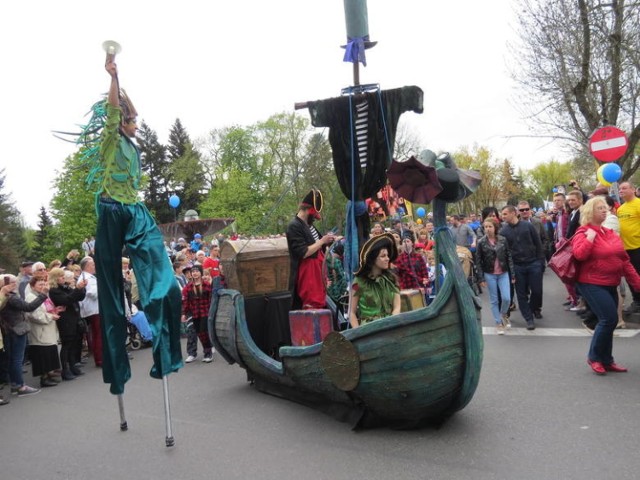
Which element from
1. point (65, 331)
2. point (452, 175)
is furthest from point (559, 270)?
point (65, 331)

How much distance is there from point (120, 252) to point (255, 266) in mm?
2258

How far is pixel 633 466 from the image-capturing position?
334cm

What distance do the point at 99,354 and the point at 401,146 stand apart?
3024cm

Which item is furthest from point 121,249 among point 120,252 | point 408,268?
point 408,268

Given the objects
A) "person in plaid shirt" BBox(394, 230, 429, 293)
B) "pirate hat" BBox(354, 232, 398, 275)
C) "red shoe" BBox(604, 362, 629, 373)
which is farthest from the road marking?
"pirate hat" BBox(354, 232, 398, 275)

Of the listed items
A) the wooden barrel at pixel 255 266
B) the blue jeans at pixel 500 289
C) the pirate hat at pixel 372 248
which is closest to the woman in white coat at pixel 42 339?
the wooden barrel at pixel 255 266

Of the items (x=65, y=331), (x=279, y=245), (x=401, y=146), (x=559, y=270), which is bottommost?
(x=65, y=331)

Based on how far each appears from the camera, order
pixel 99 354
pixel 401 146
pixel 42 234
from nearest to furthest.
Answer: pixel 99 354 < pixel 401 146 < pixel 42 234

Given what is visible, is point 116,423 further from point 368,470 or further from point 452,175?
point 452,175

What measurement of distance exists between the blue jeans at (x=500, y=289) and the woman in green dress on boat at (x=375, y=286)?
12.5 ft

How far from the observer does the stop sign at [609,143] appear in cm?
767

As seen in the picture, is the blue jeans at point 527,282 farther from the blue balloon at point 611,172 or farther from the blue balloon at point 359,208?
the blue balloon at point 359,208

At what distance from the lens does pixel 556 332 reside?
7.67m

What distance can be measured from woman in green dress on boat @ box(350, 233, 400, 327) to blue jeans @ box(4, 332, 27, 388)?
462cm
